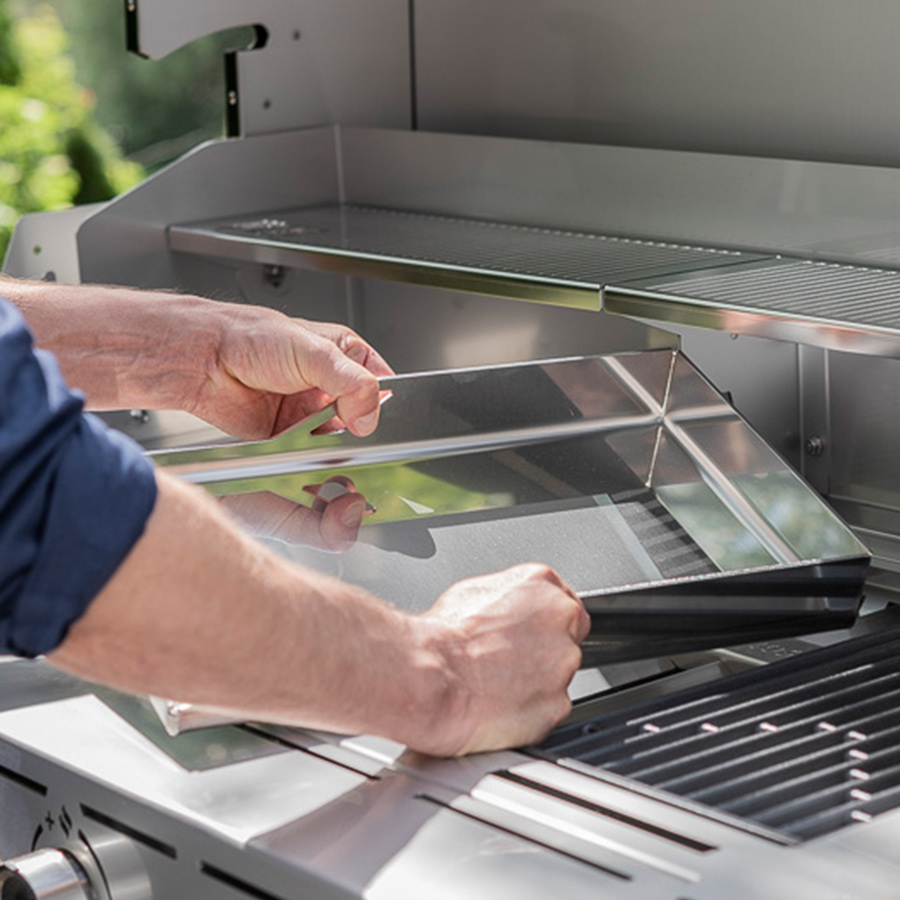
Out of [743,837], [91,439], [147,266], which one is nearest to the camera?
[91,439]

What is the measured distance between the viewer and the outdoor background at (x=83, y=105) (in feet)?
21.8

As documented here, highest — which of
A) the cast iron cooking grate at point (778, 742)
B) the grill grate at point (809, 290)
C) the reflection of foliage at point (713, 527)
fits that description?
the grill grate at point (809, 290)

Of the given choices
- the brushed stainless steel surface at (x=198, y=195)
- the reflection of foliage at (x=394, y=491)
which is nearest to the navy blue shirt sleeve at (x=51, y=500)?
the reflection of foliage at (x=394, y=491)

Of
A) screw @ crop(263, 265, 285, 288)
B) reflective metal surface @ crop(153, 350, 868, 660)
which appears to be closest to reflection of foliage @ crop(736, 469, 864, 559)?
reflective metal surface @ crop(153, 350, 868, 660)

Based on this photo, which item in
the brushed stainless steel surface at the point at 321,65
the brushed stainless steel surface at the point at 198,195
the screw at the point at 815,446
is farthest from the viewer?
the brushed stainless steel surface at the point at 321,65

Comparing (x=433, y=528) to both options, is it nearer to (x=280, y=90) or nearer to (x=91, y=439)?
(x=91, y=439)

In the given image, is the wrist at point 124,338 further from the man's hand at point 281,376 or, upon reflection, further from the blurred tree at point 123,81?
the blurred tree at point 123,81

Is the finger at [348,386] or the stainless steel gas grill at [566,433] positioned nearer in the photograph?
the stainless steel gas grill at [566,433]

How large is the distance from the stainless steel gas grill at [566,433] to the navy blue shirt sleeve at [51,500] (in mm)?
226

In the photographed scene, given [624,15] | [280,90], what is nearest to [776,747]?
[624,15]

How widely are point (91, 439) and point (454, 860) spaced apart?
1.04 ft

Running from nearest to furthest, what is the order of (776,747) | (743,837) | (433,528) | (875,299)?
(743,837)
(776,747)
(433,528)
(875,299)

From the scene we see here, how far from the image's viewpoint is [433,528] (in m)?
1.33

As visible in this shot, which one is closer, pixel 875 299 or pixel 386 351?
pixel 875 299
